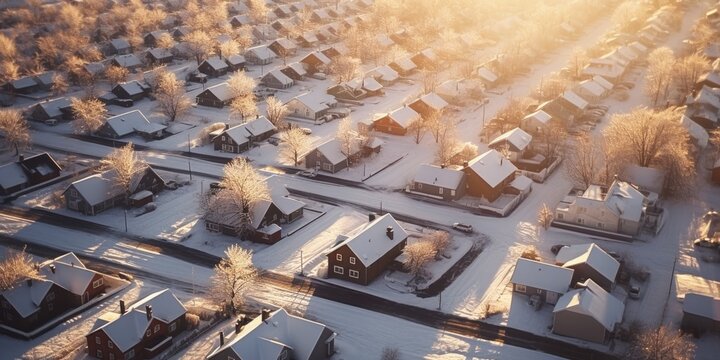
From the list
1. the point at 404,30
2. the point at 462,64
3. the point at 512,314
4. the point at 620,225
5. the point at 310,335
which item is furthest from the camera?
the point at 404,30

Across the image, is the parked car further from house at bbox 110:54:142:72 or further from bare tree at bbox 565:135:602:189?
house at bbox 110:54:142:72

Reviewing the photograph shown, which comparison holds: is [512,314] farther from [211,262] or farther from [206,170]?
[206,170]

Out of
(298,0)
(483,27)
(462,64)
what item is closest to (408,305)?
(462,64)

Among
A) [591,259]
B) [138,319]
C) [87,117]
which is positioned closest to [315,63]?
[87,117]

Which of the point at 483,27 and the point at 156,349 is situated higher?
the point at 483,27

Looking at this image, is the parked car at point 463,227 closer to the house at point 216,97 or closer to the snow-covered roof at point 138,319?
the snow-covered roof at point 138,319

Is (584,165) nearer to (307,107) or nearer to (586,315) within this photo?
(586,315)

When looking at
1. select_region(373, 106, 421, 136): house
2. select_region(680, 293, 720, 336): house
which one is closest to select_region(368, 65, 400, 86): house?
select_region(373, 106, 421, 136): house
